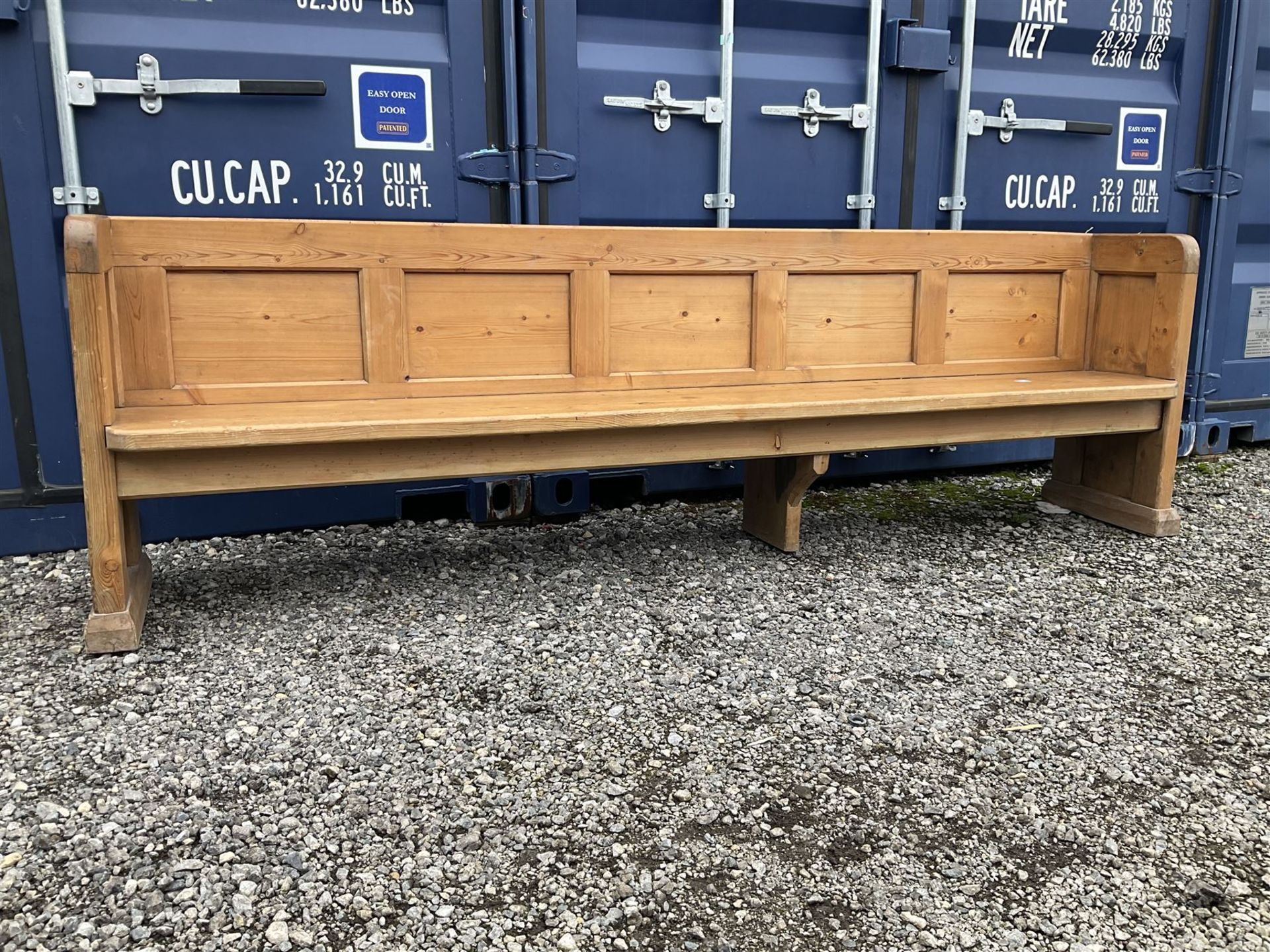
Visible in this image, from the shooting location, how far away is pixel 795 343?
11.5 ft

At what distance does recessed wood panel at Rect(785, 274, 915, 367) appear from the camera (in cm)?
350

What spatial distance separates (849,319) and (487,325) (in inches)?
48.9

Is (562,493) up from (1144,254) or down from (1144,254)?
down

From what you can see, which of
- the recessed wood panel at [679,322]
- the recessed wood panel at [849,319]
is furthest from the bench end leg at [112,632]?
the recessed wood panel at [849,319]

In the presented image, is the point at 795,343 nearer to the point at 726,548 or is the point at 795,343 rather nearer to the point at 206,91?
the point at 726,548

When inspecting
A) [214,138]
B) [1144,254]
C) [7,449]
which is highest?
[214,138]

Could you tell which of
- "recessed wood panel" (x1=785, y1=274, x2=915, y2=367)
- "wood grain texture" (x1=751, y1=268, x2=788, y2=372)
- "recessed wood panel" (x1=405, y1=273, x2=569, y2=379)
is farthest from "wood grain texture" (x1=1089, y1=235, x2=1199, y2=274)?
"recessed wood panel" (x1=405, y1=273, x2=569, y2=379)

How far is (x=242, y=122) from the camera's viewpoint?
3.28m

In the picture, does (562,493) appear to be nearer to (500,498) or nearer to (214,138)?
(500,498)

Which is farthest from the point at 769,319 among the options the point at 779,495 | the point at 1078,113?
the point at 1078,113

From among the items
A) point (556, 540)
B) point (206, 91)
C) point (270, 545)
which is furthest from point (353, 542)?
point (206, 91)

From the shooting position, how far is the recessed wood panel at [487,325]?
308cm

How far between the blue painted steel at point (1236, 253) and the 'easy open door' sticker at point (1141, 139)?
0.28 meters

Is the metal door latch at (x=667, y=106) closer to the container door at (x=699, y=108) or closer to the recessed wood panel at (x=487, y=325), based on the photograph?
the container door at (x=699, y=108)
